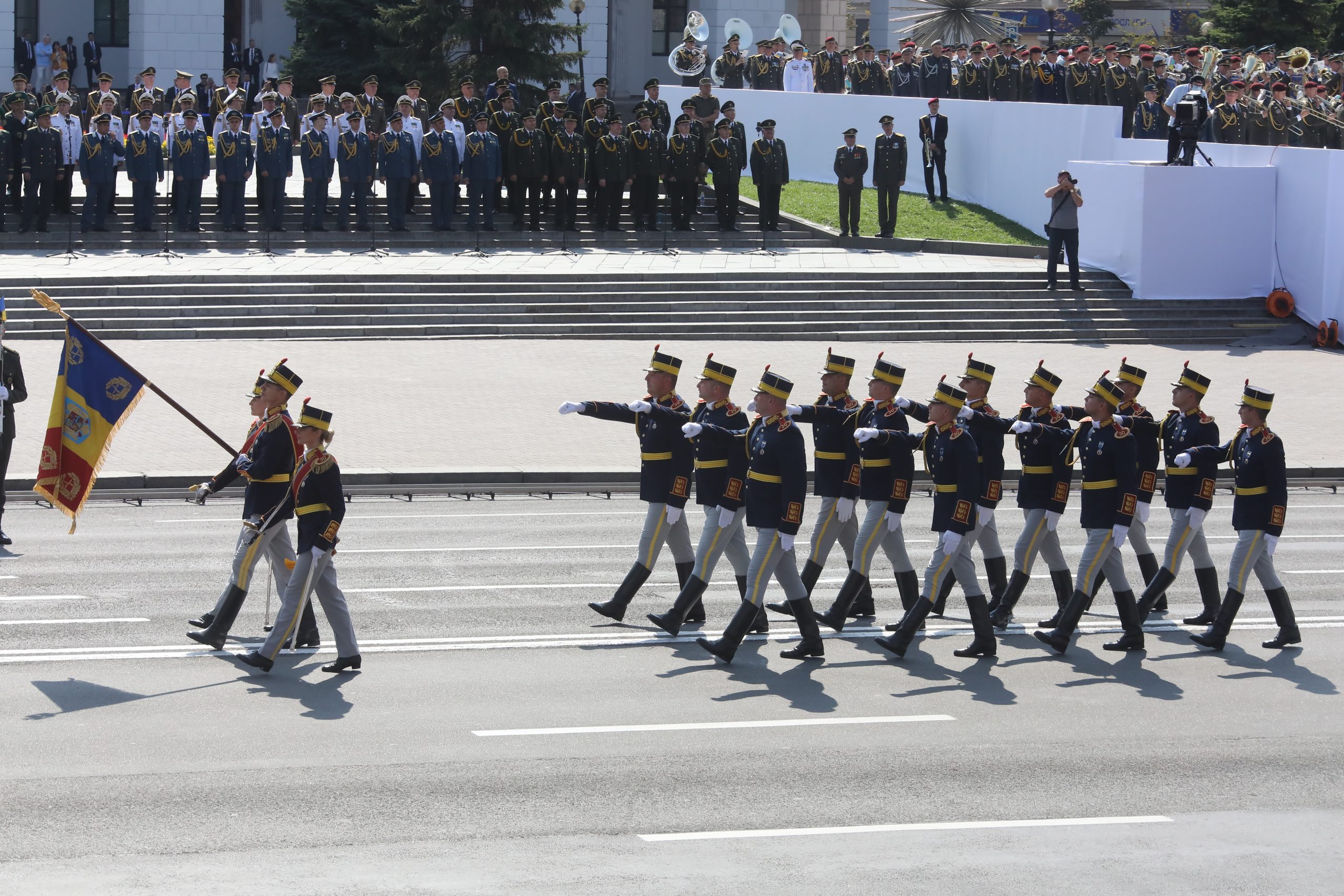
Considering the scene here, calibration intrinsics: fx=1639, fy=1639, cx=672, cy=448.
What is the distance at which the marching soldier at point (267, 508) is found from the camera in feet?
36.1

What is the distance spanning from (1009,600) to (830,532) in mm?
1410

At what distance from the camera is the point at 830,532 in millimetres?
12289

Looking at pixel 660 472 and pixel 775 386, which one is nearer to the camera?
pixel 775 386

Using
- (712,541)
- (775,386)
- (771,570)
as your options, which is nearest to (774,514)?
(771,570)

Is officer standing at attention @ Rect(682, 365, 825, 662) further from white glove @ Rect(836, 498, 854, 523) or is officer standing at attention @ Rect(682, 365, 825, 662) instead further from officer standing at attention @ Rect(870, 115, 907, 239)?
officer standing at attention @ Rect(870, 115, 907, 239)

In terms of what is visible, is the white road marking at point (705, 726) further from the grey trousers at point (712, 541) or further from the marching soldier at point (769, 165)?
the marching soldier at point (769, 165)

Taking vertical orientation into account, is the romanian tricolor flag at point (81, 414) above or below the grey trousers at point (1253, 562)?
above

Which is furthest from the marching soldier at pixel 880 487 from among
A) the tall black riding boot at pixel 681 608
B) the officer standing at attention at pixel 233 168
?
the officer standing at attention at pixel 233 168

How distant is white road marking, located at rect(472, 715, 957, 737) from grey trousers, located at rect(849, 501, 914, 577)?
209 cm

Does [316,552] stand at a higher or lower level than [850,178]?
lower

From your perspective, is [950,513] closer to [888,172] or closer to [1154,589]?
[1154,589]

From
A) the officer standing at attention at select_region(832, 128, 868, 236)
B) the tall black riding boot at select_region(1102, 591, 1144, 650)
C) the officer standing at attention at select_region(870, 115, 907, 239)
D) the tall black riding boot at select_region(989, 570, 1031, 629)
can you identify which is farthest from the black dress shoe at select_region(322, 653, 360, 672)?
the officer standing at attention at select_region(870, 115, 907, 239)

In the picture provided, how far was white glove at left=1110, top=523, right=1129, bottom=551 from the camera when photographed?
1167cm

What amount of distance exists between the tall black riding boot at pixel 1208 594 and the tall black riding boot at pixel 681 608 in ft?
12.3
